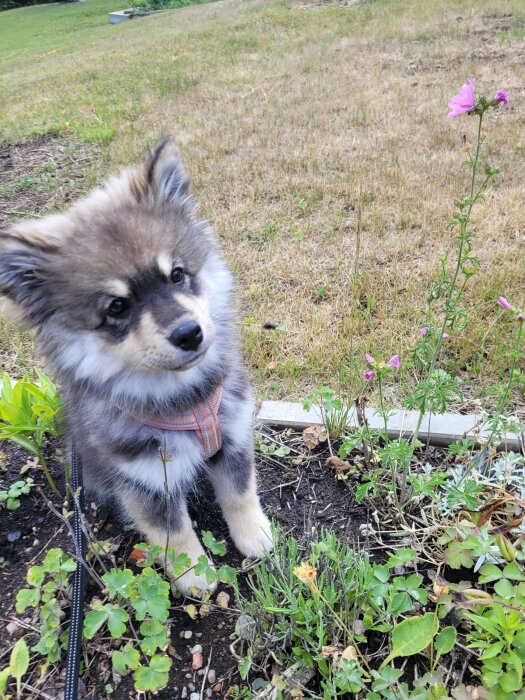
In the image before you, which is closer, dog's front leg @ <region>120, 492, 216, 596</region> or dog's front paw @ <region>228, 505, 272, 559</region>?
dog's front leg @ <region>120, 492, 216, 596</region>

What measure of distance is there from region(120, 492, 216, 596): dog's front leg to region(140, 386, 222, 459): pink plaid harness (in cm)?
25

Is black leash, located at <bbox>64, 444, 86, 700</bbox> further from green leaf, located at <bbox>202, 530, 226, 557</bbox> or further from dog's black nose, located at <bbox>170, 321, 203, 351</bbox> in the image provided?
dog's black nose, located at <bbox>170, 321, 203, 351</bbox>

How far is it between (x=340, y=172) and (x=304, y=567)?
4.90 m

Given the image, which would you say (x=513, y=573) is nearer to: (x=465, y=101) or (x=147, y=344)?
(x=147, y=344)

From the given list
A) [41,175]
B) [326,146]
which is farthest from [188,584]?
[41,175]

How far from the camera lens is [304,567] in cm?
160

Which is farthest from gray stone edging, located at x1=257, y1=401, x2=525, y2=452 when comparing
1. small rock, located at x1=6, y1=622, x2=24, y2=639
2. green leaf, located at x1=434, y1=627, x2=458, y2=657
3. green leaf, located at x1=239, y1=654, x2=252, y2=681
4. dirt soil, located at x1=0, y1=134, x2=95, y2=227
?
dirt soil, located at x1=0, y1=134, x2=95, y2=227

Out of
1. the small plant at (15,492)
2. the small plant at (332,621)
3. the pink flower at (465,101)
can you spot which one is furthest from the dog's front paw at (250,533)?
the pink flower at (465,101)

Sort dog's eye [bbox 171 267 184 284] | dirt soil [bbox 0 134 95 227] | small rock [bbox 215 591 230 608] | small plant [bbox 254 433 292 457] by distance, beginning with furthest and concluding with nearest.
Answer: dirt soil [bbox 0 134 95 227] → small plant [bbox 254 433 292 457] → small rock [bbox 215 591 230 608] → dog's eye [bbox 171 267 184 284]

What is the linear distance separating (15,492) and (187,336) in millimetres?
1335

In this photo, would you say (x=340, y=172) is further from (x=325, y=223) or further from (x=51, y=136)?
(x=51, y=136)

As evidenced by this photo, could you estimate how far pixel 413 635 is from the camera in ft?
5.41

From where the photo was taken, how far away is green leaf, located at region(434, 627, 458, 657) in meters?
1.62

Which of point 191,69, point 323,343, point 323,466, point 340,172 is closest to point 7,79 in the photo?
point 191,69
